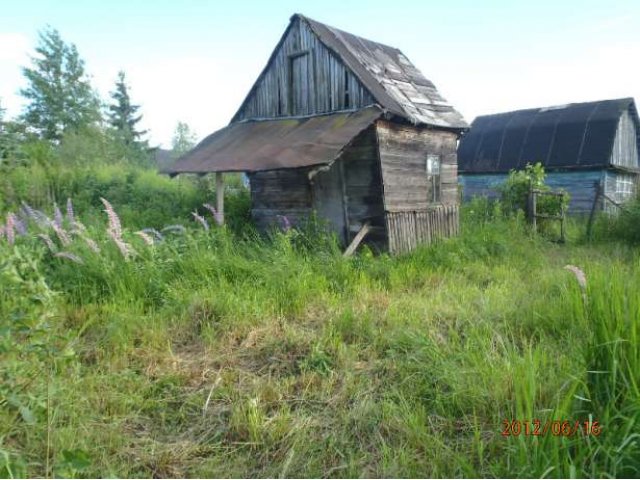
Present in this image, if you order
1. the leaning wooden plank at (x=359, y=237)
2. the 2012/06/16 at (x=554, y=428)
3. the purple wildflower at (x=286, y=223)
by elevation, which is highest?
the purple wildflower at (x=286, y=223)

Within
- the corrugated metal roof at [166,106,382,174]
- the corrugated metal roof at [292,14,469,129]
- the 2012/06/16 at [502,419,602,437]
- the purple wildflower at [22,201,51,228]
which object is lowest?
the 2012/06/16 at [502,419,602,437]

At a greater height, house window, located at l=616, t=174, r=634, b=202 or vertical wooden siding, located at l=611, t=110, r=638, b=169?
vertical wooden siding, located at l=611, t=110, r=638, b=169

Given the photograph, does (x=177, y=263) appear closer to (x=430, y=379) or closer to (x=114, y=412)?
(x=114, y=412)

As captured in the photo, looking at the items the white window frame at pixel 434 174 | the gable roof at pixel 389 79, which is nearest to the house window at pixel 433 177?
the white window frame at pixel 434 174

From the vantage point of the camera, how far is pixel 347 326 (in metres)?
4.24

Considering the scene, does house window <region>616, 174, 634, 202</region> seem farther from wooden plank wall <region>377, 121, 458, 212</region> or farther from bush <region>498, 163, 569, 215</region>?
wooden plank wall <region>377, 121, 458, 212</region>

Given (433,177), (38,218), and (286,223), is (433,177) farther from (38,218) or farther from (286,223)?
(38,218)

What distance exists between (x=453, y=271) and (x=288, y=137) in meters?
4.76

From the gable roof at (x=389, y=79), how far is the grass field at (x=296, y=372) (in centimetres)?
526

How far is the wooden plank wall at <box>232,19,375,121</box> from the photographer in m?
9.62

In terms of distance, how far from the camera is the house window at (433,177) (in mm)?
10398

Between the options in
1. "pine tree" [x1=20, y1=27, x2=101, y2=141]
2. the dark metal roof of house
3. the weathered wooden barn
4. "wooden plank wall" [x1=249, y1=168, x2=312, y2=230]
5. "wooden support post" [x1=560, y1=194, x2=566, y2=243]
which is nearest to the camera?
"wooden plank wall" [x1=249, y1=168, x2=312, y2=230]

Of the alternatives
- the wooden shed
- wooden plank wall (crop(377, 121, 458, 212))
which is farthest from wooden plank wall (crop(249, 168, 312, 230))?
wooden plank wall (crop(377, 121, 458, 212))

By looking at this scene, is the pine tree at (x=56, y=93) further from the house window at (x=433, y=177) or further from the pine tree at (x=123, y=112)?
the house window at (x=433, y=177)
